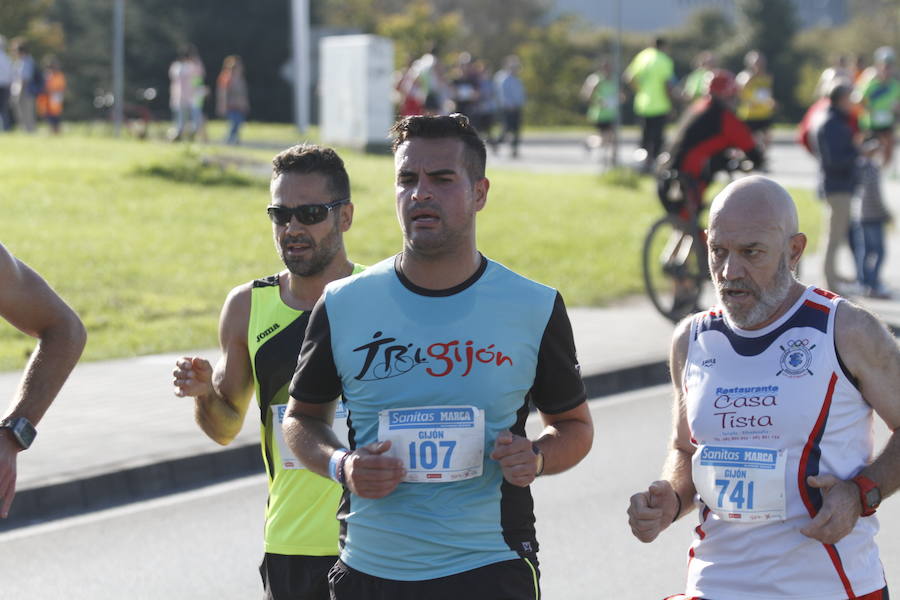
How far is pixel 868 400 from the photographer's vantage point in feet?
12.2

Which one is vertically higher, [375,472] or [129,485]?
[375,472]

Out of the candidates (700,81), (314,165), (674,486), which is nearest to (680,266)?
(314,165)

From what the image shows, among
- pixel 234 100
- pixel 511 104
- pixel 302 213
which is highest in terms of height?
pixel 302 213

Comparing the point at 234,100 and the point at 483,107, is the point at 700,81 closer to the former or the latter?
the point at 483,107

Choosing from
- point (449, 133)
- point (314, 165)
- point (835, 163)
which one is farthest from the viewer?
point (835, 163)

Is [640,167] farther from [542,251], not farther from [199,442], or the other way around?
[199,442]

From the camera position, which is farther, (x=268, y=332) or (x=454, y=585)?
(x=268, y=332)

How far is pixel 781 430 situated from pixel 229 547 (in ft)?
13.0

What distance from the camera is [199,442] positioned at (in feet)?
28.7

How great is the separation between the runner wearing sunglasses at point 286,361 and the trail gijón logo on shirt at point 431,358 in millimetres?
935

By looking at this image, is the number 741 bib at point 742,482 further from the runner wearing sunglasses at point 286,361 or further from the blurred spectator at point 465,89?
the blurred spectator at point 465,89

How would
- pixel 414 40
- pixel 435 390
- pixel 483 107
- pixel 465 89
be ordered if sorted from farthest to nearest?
pixel 414 40, pixel 483 107, pixel 465 89, pixel 435 390

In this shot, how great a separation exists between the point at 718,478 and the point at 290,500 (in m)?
1.28

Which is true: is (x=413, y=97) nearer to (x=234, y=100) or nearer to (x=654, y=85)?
(x=234, y=100)
